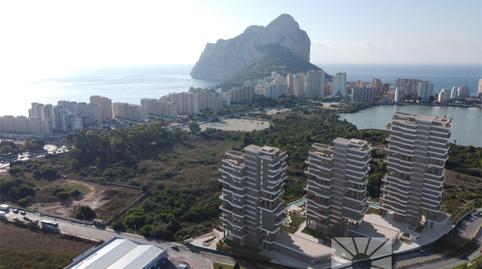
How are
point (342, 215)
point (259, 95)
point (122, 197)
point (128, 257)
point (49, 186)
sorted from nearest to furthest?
point (128, 257), point (342, 215), point (122, 197), point (49, 186), point (259, 95)

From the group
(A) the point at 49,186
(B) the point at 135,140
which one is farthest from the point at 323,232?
(B) the point at 135,140

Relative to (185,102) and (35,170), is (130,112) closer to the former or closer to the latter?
(185,102)

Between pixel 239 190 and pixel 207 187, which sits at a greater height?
pixel 239 190

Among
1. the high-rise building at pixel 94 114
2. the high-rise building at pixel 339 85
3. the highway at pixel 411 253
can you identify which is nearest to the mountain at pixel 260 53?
the high-rise building at pixel 339 85

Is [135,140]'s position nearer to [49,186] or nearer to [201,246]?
[49,186]

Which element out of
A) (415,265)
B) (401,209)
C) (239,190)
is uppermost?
(239,190)

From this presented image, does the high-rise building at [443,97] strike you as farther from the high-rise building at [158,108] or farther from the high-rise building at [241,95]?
the high-rise building at [158,108]
